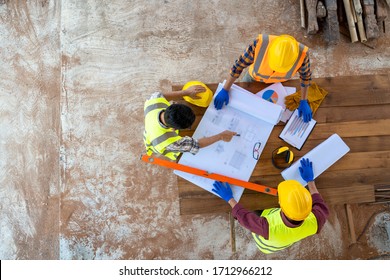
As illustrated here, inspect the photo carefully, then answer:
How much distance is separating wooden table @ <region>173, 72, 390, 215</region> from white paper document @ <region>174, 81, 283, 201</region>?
0.06m

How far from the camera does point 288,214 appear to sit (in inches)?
94.4

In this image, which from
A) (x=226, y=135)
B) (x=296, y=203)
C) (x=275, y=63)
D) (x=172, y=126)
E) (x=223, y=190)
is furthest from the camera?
(x=226, y=135)

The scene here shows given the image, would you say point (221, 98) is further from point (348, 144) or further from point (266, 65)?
point (348, 144)

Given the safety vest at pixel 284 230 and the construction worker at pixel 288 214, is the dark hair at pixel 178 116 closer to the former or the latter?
the construction worker at pixel 288 214

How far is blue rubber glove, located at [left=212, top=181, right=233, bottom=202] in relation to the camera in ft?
9.00

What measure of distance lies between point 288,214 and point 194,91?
4.14 ft

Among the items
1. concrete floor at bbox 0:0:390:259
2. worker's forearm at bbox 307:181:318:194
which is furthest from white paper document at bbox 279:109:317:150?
concrete floor at bbox 0:0:390:259

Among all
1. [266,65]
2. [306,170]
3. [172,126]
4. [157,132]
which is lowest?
[306,170]

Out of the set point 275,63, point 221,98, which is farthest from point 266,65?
point 221,98

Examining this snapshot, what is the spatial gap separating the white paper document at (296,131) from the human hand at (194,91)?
0.81m

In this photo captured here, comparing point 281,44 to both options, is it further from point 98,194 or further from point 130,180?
point 98,194

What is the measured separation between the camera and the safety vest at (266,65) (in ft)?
8.85

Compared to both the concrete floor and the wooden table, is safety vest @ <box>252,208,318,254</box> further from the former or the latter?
the concrete floor

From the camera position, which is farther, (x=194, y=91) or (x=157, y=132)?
(x=194, y=91)
